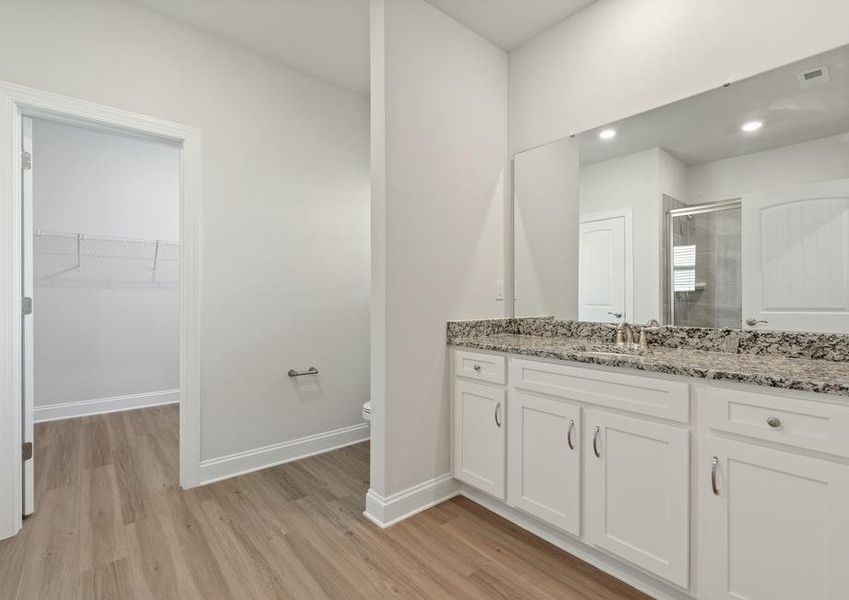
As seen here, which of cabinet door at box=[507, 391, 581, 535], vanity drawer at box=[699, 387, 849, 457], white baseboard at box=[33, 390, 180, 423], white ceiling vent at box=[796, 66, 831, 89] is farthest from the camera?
white baseboard at box=[33, 390, 180, 423]

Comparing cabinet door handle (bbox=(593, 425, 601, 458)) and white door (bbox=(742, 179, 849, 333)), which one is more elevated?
white door (bbox=(742, 179, 849, 333))

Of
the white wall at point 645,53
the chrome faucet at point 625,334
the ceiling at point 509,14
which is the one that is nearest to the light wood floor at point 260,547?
the chrome faucet at point 625,334

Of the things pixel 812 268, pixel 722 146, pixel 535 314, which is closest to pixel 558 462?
pixel 535 314

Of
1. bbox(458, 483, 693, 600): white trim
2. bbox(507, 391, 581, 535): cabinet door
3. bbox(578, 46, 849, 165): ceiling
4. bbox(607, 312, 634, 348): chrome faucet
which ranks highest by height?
bbox(578, 46, 849, 165): ceiling

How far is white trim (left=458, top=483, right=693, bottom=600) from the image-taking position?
1.47 meters

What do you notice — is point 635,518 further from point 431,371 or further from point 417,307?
point 417,307

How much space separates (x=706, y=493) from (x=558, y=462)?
54 centimetres

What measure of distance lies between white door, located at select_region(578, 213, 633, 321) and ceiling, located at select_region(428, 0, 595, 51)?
3.73 feet

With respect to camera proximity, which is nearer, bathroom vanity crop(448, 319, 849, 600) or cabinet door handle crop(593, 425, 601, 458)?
bathroom vanity crop(448, 319, 849, 600)

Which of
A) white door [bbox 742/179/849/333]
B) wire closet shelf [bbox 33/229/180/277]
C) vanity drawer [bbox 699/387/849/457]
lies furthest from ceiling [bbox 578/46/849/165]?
wire closet shelf [bbox 33/229/180/277]

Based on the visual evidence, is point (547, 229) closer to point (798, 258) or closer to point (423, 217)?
point (423, 217)

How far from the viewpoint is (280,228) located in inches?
106

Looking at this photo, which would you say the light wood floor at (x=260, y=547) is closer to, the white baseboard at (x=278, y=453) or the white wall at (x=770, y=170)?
the white baseboard at (x=278, y=453)

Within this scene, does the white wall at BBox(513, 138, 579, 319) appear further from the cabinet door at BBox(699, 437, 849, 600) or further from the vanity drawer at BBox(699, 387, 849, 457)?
the cabinet door at BBox(699, 437, 849, 600)
